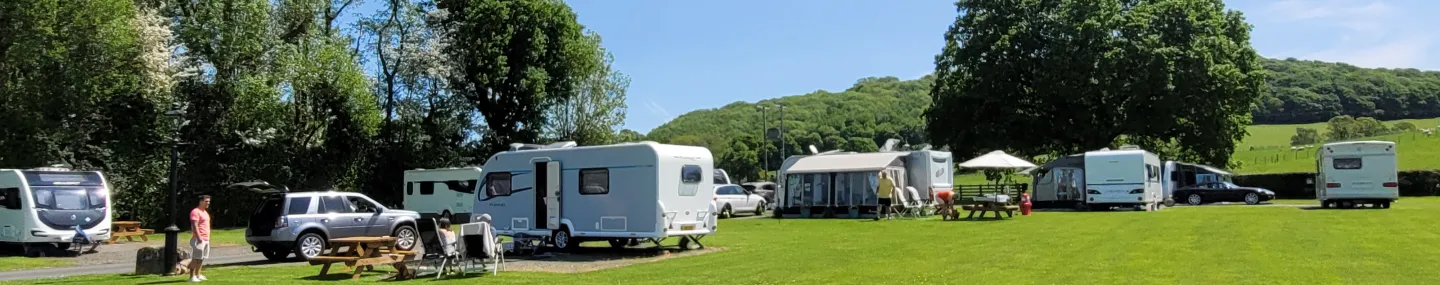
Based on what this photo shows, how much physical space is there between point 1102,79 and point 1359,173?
457 inches

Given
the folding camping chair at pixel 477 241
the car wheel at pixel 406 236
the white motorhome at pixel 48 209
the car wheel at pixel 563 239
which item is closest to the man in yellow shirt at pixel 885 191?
the car wheel at pixel 563 239

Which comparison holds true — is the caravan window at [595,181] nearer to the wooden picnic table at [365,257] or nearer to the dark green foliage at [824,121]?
the wooden picnic table at [365,257]

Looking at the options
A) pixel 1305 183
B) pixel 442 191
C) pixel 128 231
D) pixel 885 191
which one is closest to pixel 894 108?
pixel 1305 183

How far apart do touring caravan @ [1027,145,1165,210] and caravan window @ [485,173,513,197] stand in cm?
1928

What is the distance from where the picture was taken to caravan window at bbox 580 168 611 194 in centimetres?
1639

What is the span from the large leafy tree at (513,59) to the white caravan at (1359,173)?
24377mm

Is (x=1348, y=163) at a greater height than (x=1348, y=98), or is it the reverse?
(x=1348, y=98)

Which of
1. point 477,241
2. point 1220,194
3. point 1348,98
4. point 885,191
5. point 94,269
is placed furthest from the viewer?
point 1348,98

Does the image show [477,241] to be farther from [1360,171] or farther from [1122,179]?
[1360,171]

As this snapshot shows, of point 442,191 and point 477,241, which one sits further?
point 442,191

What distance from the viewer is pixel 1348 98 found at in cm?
11125

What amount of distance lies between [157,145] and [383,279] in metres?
20.6

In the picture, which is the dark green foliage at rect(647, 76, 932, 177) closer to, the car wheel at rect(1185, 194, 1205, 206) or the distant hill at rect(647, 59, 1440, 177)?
the distant hill at rect(647, 59, 1440, 177)

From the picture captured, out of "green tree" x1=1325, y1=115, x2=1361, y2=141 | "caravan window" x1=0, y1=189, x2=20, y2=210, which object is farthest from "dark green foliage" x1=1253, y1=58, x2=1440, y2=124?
"caravan window" x1=0, y1=189, x2=20, y2=210
